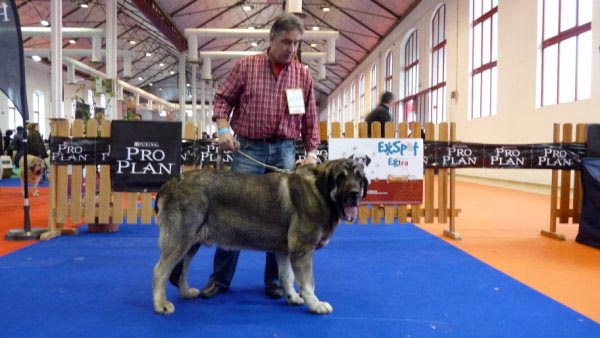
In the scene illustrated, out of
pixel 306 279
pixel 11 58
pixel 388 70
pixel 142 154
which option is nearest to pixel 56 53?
pixel 11 58

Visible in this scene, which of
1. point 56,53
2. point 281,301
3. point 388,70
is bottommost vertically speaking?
point 281,301

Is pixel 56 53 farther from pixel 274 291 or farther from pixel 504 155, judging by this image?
pixel 504 155

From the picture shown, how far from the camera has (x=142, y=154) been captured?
5395mm

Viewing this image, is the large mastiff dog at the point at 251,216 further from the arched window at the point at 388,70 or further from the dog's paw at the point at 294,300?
the arched window at the point at 388,70

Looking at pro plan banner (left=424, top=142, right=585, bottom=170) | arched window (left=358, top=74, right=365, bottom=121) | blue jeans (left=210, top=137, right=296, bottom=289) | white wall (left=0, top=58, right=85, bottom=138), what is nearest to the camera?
blue jeans (left=210, top=137, right=296, bottom=289)

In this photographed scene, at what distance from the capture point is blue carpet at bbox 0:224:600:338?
9.07ft

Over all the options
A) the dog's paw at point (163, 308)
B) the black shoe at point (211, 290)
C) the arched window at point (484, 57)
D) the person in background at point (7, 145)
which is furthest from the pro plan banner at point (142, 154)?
the person in background at point (7, 145)

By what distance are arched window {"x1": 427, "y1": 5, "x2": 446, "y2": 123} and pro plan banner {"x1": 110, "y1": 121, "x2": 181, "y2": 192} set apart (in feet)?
46.1

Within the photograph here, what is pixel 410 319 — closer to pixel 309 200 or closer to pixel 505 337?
pixel 505 337

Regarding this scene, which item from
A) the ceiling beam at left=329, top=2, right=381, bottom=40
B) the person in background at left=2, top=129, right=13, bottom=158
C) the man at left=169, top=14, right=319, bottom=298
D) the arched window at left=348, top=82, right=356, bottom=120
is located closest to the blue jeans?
the man at left=169, top=14, right=319, bottom=298

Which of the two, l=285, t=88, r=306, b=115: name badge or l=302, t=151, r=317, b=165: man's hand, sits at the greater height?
l=285, t=88, r=306, b=115: name badge

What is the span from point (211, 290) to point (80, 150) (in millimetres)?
3119

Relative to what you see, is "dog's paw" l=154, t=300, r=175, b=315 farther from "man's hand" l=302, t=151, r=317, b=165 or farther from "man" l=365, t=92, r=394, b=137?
"man" l=365, t=92, r=394, b=137

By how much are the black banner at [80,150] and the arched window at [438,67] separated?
14469 mm
